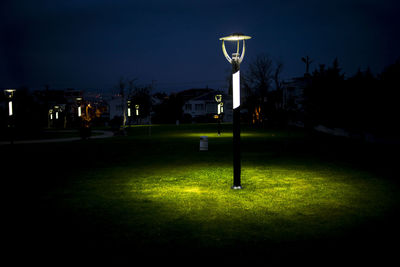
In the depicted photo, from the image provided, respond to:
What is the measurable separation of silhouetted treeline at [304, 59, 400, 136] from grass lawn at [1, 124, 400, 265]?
12099 mm

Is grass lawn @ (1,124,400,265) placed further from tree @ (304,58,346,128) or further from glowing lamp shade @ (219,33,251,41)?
tree @ (304,58,346,128)

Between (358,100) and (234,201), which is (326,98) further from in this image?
(234,201)

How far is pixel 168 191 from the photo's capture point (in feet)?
30.7

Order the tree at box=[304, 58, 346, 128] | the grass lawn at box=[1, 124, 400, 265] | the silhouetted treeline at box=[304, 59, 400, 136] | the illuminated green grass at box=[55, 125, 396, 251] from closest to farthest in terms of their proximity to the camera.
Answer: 1. the grass lawn at box=[1, 124, 400, 265]
2. the illuminated green grass at box=[55, 125, 396, 251]
3. the silhouetted treeline at box=[304, 59, 400, 136]
4. the tree at box=[304, 58, 346, 128]

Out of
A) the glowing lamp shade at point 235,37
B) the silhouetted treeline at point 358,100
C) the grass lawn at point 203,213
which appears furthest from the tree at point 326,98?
the glowing lamp shade at point 235,37

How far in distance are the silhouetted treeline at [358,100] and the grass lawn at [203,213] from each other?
1210 cm

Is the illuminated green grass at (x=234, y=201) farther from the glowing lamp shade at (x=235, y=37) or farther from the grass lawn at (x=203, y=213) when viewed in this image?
the glowing lamp shade at (x=235, y=37)

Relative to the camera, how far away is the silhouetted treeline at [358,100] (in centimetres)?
2406

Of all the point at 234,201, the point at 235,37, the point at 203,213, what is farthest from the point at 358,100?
the point at 203,213

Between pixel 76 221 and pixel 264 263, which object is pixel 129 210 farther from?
pixel 264 263

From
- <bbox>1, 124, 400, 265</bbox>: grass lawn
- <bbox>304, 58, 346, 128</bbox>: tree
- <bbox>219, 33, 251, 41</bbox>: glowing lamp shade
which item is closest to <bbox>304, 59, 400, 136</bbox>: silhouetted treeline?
<bbox>304, 58, 346, 128</bbox>: tree

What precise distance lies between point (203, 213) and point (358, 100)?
79.2 feet

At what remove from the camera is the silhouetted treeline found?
947 inches

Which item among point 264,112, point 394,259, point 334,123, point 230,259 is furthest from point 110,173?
point 264,112
